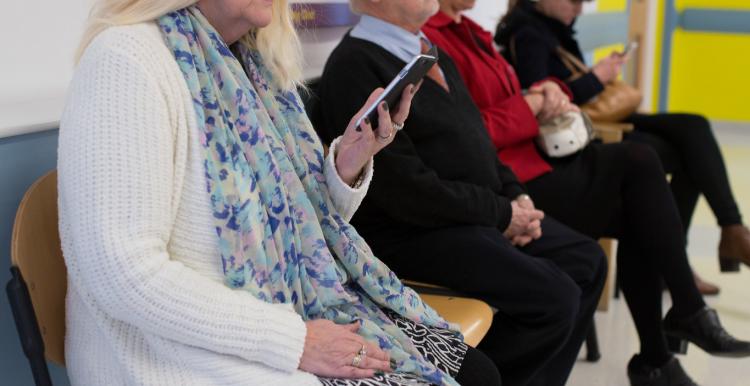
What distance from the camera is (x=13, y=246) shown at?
4.26 ft

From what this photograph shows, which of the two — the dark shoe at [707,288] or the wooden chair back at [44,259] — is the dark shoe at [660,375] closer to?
the dark shoe at [707,288]

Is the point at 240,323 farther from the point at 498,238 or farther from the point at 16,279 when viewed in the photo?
the point at 498,238

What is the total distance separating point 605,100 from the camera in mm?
3344

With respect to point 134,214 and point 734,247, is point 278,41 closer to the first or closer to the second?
point 134,214

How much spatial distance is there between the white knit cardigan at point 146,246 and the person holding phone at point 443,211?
0.76 metres

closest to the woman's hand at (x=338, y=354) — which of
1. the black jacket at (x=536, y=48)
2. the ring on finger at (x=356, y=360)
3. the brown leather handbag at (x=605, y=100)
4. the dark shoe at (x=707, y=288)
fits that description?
the ring on finger at (x=356, y=360)

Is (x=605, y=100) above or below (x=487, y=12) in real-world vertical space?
below

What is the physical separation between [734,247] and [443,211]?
1439 mm

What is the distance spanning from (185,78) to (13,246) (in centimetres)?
35

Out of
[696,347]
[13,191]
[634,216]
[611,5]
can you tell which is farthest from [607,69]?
[611,5]

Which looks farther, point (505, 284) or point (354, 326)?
point (505, 284)

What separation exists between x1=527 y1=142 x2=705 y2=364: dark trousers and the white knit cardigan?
5.01ft

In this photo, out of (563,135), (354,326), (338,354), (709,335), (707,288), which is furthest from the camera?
(707,288)

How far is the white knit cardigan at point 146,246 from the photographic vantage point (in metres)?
1.19
